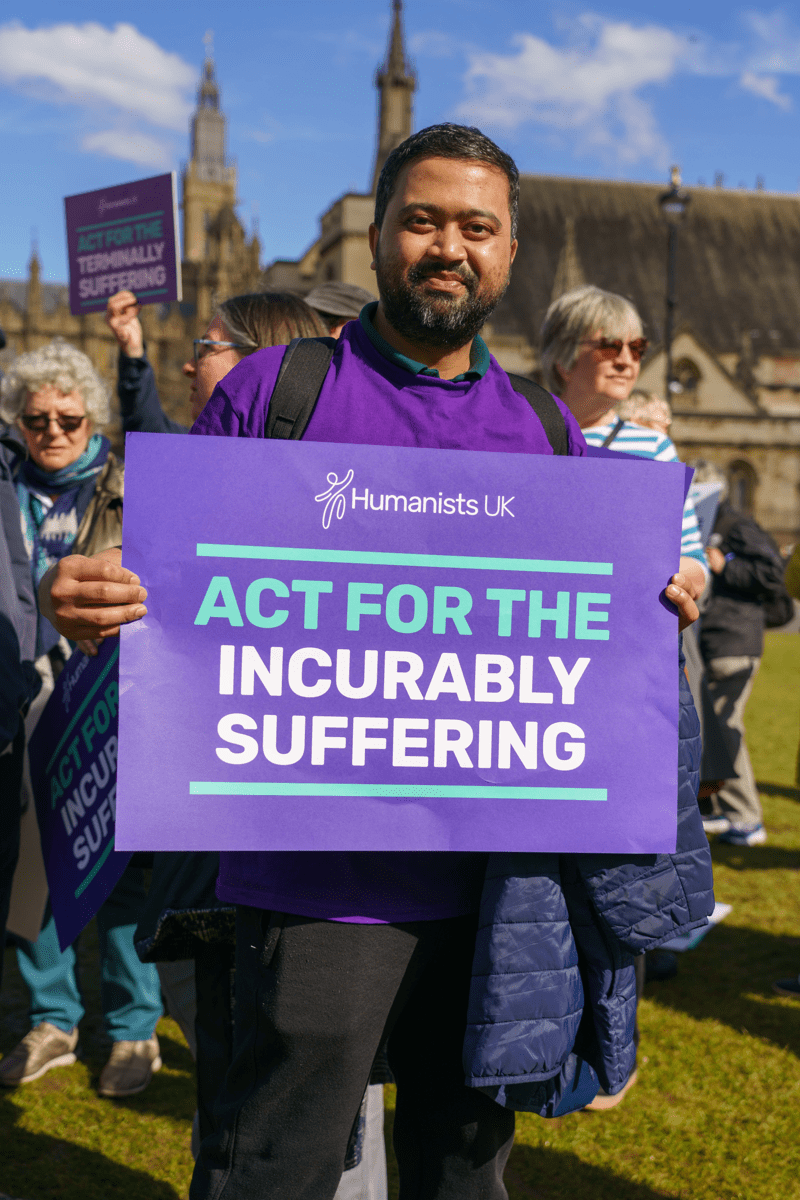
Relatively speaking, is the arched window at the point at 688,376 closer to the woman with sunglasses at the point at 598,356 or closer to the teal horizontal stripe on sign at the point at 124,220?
the teal horizontal stripe on sign at the point at 124,220

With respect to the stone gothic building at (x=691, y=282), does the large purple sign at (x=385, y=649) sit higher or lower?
lower

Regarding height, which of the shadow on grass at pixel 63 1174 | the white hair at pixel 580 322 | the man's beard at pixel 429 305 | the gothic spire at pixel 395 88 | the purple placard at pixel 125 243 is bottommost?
the shadow on grass at pixel 63 1174

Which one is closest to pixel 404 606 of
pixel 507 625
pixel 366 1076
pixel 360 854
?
pixel 507 625

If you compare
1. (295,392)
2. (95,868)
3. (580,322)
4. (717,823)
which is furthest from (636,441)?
(717,823)

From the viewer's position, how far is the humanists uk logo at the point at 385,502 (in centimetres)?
170

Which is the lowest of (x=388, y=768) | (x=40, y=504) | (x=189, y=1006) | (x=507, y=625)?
(x=189, y=1006)

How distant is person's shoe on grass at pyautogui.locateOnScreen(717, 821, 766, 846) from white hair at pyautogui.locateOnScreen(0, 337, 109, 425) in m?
4.95

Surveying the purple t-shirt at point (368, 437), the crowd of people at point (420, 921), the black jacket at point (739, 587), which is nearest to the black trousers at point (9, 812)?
the crowd of people at point (420, 921)

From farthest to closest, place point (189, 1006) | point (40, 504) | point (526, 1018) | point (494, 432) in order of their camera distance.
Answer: point (40, 504), point (189, 1006), point (494, 432), point (526, 1018)

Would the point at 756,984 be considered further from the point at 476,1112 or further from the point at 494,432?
the point at 494,432

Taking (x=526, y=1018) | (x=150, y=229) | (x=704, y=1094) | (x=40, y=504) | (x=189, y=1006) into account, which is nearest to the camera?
(x=526, y=1018)

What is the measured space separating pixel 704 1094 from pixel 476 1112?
2147 mm

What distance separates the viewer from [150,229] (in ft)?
14.8

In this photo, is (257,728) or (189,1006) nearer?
(257,728)
